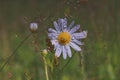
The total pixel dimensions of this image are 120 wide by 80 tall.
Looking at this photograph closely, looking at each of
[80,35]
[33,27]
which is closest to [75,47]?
[80,35]

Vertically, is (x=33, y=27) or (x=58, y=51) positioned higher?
(x=33, y=27)

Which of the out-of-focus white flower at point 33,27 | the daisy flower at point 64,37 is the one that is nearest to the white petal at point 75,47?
the daisy flower at point 64,37

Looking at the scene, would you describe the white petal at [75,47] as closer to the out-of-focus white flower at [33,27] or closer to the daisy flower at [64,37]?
the daisy flower at [64,37]

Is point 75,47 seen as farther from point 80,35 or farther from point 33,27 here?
point 33,27

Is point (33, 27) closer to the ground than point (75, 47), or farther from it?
farther from it

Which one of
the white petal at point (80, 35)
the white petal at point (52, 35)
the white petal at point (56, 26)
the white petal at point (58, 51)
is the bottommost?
the white petal at point (58, 51)

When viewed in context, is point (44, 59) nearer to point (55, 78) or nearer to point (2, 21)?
point (55, 78)

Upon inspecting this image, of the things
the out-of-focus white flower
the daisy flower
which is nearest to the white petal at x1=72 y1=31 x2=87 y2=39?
the daisy flower

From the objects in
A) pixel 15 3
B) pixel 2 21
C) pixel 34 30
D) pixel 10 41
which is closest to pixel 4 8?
pixel 15 3
